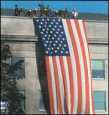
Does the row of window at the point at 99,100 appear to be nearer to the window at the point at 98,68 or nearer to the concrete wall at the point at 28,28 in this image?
the window at the point at 98,68

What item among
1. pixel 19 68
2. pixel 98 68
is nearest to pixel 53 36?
pixel 98 68

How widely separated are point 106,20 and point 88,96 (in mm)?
7849

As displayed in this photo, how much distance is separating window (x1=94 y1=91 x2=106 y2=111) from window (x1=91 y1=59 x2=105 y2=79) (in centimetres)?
132

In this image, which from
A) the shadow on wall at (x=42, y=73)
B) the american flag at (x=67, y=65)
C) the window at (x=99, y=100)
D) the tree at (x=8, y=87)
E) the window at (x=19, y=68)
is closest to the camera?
the tree at (x=8, y=87)

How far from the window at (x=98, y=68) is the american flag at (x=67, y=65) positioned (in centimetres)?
188

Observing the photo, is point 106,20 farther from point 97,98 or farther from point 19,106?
point 19,106

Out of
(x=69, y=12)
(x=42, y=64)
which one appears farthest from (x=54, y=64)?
(x=69, y=12)

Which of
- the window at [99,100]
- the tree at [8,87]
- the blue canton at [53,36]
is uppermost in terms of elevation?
the blue canton at [53,36]

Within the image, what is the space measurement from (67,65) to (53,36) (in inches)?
103

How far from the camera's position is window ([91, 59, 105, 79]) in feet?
181

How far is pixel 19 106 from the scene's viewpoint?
48.6 metres

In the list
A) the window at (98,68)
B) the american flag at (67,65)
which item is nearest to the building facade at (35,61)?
the window at (98,68)

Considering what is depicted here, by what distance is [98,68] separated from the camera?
55.5 metres

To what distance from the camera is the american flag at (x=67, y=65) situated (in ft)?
172
